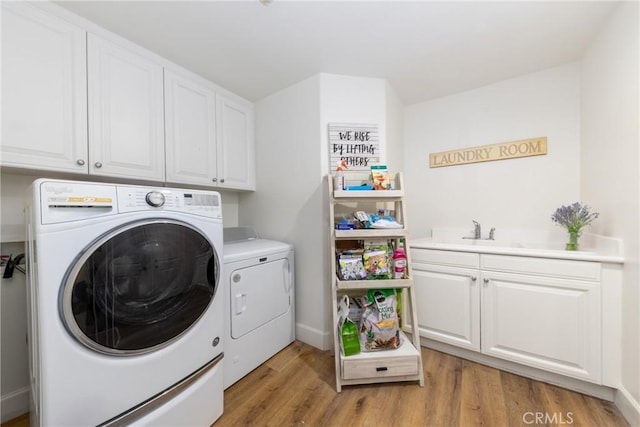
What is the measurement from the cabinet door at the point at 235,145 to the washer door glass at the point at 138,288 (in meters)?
0.99

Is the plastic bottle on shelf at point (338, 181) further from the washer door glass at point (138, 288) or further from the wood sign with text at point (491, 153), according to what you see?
the wood sign with text at point (491, 153)

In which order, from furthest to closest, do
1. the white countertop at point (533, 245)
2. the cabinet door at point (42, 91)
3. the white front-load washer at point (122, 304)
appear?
the white countertop at point (533, 245), the cabinet door at point (42, 91), the white front-load washer at point (122, 304)

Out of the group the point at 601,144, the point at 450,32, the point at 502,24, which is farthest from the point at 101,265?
the point at 601,144

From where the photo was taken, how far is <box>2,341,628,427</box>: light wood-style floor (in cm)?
116

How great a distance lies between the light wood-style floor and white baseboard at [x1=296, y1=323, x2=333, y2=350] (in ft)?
0.76

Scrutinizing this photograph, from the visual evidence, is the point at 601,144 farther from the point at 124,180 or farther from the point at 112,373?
the point at 124,180

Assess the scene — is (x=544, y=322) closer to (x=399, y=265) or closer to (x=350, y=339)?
(x=399, y=265)

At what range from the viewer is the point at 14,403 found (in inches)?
47.9

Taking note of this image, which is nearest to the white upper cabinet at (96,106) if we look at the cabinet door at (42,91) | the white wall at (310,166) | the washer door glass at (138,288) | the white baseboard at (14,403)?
the cabinet door at (42,91)

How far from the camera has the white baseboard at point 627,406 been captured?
108cm

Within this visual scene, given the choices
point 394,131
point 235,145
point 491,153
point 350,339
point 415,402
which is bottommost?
point 415,402

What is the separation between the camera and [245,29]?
1.37 meters

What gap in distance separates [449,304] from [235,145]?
216 cm

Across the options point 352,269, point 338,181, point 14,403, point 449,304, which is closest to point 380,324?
point 352,269
